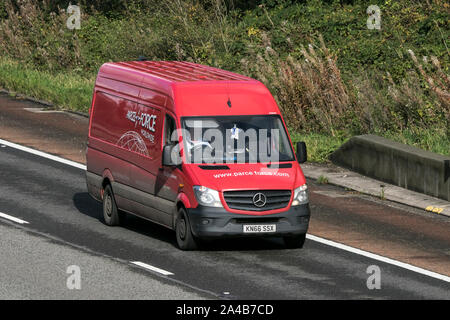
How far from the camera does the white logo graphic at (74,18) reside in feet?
121

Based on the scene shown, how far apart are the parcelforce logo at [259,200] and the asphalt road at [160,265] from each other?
2.57 feet

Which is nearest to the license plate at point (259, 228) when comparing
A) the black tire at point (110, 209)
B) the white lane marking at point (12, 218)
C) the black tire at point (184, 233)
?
the black tire at point (184, 233)

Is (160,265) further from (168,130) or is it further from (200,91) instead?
(200,91)

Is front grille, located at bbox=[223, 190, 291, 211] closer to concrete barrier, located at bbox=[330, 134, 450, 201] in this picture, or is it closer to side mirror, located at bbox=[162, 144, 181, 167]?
side mirror, located at bbox=[162, 144, 181, 167]

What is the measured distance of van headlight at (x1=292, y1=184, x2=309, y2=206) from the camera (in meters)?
16.6

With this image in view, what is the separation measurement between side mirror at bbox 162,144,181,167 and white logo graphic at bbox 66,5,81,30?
20907 mm

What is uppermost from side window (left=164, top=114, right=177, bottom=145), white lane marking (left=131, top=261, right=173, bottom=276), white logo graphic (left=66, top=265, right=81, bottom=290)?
side window (left=164, top=114, right=177, bottom=145)

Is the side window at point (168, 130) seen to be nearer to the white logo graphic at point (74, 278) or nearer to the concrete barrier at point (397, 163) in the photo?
the white logo graphic at point (74, 278)

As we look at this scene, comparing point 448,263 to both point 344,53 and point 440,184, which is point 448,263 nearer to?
point 440,184

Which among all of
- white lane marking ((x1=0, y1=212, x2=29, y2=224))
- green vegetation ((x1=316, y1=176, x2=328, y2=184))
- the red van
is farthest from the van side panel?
green vegetation ((x1=316, y1=176, x2=328, y2=184))

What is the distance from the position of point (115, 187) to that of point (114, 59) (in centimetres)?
1578

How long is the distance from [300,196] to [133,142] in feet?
9.73

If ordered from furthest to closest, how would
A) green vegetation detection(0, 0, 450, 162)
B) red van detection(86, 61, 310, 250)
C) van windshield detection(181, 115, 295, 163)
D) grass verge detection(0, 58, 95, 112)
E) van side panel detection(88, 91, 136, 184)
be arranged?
grass verge detection(0, 58, 95, 112) → green vegetation detection(0, 0, 450, 162) → van side panel detection(88, 91, 136, 184) → van windshield detection(181, 115, 295, 163) → red van detection(86, 61, 310, 250)
